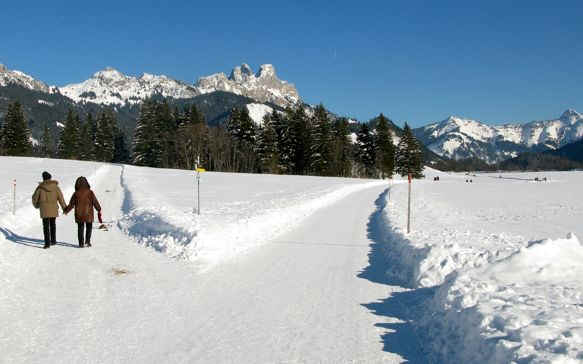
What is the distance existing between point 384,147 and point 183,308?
73.0 meters

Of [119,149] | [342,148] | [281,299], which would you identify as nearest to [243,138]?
[342,148]

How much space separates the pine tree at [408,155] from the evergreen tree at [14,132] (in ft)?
215

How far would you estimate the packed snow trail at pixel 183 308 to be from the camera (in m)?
4.95

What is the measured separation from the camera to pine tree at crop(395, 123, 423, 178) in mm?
79562

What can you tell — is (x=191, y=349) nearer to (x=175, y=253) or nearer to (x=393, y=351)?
(x=393, y=351)

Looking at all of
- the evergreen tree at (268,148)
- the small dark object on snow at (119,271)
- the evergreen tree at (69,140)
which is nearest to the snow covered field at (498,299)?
the small dark object on snow at (119,271)

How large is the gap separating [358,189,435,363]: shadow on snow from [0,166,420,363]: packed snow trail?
0.13 metres

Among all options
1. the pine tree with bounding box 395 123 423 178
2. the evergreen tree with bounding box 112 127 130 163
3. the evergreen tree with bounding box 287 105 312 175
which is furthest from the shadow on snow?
the evergreen tree with bounding box 112 127 130 163

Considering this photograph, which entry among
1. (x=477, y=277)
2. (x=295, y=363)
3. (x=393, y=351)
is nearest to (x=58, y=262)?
(x=295, y=363)

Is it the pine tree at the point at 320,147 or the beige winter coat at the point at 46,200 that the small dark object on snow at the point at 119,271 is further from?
the pine tree at the point at 320,147

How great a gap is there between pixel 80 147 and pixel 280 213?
7015 centimetres

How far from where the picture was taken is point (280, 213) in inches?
679

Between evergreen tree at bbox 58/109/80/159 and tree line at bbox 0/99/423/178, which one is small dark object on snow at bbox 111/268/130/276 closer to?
tree line at bbox 0/99/423/178

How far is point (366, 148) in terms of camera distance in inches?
3066
